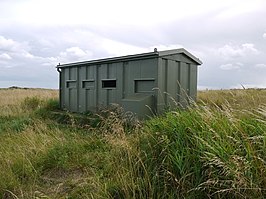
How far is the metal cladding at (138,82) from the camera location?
9.80 metres

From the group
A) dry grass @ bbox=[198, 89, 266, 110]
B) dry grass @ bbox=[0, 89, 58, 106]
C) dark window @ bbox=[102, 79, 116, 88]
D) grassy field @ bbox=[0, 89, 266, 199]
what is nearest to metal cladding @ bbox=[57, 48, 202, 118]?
dark window @ bbox=[102, 79, 116, 88]

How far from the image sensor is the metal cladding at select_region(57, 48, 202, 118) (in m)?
9.80

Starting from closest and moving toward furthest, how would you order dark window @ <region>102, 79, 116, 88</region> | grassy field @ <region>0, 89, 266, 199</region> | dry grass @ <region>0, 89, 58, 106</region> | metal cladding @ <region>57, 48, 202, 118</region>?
1. grassy field @ <region>0, 89, 266, 199</region>
2. metal cladding @ <region>57, 48, 202, 118</region>
3. dark window @ <region>102, 79, 116, 88</region>
4. dry grass @ <region>0, 89, 58, 106</region>

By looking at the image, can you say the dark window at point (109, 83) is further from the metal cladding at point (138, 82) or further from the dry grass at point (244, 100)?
the dry grass at point (244, 100)

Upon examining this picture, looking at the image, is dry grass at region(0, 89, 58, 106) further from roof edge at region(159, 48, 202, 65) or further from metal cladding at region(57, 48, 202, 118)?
roof edge at region(159, 48, 202, 65)

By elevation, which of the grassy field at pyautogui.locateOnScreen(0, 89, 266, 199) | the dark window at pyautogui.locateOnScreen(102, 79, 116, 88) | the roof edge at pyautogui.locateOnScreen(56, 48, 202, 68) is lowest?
the grassy field at pyautogui.locateOnScreen(0, 89, 266, 199)

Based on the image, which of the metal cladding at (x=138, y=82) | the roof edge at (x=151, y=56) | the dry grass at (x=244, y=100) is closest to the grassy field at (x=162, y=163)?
the dry grass at (x=244, y=100)

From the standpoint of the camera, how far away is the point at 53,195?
4.14 meters

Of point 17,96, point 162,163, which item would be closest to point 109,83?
point 162,163

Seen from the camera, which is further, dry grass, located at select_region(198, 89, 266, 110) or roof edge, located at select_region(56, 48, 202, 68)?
roof edge, located at select_region(56, 48, 202, 68)

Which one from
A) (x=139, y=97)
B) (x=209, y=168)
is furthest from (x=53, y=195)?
(x=139, y=97)

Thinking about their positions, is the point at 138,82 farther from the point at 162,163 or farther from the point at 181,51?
the point at 162,163

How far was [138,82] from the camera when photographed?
1070 cm

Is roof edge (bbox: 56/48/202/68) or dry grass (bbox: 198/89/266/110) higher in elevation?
roof edge (bbox: 56/48/202/68)
